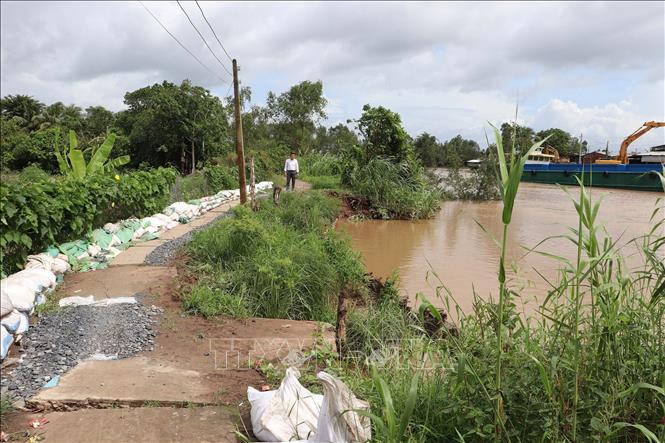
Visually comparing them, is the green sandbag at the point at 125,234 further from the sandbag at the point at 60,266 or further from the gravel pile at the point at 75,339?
the gravel pile at the point at 75,339

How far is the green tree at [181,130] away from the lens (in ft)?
54.4

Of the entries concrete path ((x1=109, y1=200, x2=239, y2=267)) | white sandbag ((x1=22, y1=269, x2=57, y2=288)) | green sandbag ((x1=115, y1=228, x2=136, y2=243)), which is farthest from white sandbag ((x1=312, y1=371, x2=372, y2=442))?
green sandbag ((x1=115, y1=228, x2=136, y2=243))

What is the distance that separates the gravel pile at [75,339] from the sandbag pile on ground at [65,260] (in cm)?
17

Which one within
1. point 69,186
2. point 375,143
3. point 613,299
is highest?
point 375,143

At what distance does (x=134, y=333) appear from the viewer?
396 centimetres

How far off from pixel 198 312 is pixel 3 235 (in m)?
1.97

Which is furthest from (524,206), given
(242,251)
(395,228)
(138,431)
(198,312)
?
(138,431)

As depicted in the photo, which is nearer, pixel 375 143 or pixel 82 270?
pixel 82 270

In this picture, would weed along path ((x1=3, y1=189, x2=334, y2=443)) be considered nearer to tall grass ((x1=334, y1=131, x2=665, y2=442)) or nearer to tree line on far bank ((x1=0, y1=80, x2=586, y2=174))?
tall grass ((x1=334, y1=131, x2=665, y2=442))

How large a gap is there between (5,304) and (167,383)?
56.4 inches

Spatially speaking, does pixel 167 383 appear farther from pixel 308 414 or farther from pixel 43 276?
pixel 43 276

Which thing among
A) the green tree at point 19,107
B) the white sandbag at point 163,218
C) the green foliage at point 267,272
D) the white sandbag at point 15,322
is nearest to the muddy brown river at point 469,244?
the green foliage at point 267,272

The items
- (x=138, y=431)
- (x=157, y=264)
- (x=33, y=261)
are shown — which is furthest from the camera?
(x=157, y=264)

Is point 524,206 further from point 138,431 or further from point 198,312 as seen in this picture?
point 138,431
